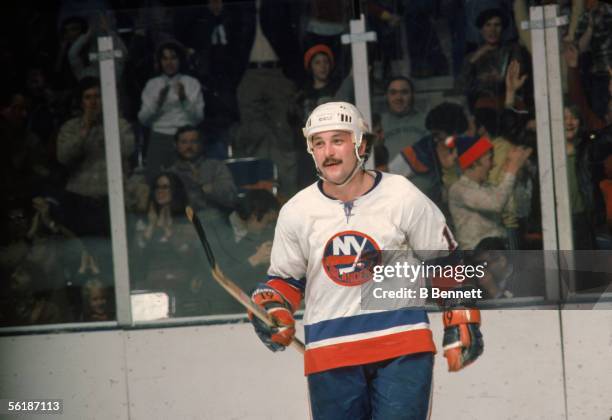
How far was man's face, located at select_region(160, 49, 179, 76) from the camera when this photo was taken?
5.76 meters

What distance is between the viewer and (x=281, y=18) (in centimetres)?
568

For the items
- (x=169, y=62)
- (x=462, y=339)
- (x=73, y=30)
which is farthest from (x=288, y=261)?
(x=73, y=30)

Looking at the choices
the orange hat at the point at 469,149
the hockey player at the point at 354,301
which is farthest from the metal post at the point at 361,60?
the hockey player at the point at 354,301

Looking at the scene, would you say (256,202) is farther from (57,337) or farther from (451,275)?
(451,275)

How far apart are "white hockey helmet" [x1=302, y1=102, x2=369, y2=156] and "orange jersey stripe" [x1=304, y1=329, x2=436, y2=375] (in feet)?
2.22

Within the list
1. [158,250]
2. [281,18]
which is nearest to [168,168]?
[158,250]

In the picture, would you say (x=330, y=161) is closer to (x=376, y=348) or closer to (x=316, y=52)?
(x=376, y=348)

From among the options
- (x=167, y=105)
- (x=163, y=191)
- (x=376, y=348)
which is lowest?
(x=376, y=348)

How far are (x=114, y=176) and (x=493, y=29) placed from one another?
1876mm

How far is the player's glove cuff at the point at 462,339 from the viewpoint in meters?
4.40

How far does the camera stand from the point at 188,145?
5805 millimetres

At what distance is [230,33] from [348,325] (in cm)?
184

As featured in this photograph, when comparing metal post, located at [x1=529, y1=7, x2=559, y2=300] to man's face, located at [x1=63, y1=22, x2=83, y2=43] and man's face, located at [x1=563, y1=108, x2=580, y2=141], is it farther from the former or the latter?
man's face, located at [x1=63, y1=22, x2=83, y2=43]

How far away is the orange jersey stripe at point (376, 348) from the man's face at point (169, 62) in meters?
1.87
